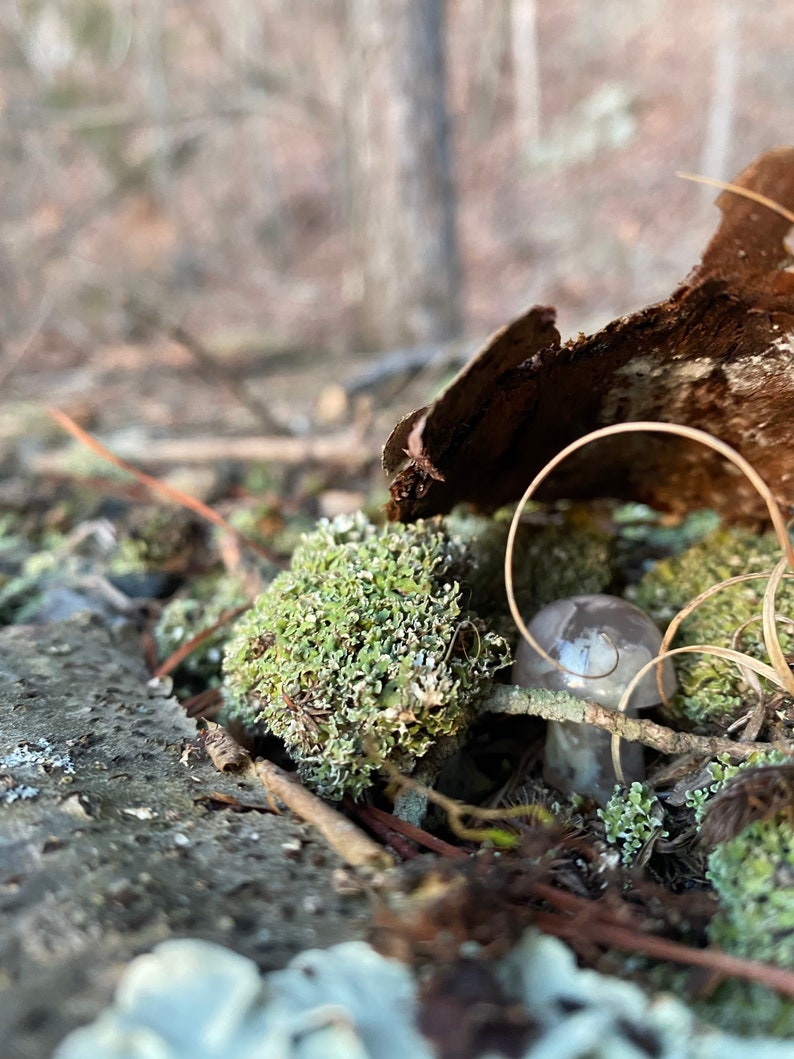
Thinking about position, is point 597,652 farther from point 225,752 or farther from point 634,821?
point 225,752

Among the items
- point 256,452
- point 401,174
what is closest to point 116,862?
point 256,452

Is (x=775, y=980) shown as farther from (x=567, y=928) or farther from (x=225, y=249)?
(x=225, y=249)

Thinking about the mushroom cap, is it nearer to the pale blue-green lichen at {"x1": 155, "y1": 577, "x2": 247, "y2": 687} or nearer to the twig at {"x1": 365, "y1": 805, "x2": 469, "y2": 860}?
the twig at {"x1": 365, "y1": 805, "x2": 469, "y2": 860}

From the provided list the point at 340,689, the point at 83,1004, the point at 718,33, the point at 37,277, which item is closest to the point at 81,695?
the point at 340,689

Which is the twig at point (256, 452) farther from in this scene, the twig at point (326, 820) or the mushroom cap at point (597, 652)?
the twig at point (326, 820)

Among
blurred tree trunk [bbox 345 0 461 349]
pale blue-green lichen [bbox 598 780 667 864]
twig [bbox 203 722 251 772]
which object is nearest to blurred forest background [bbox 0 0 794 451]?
blurred tree trunk [bbox 345 0 461 349]

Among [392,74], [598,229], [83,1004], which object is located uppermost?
[598,229]
